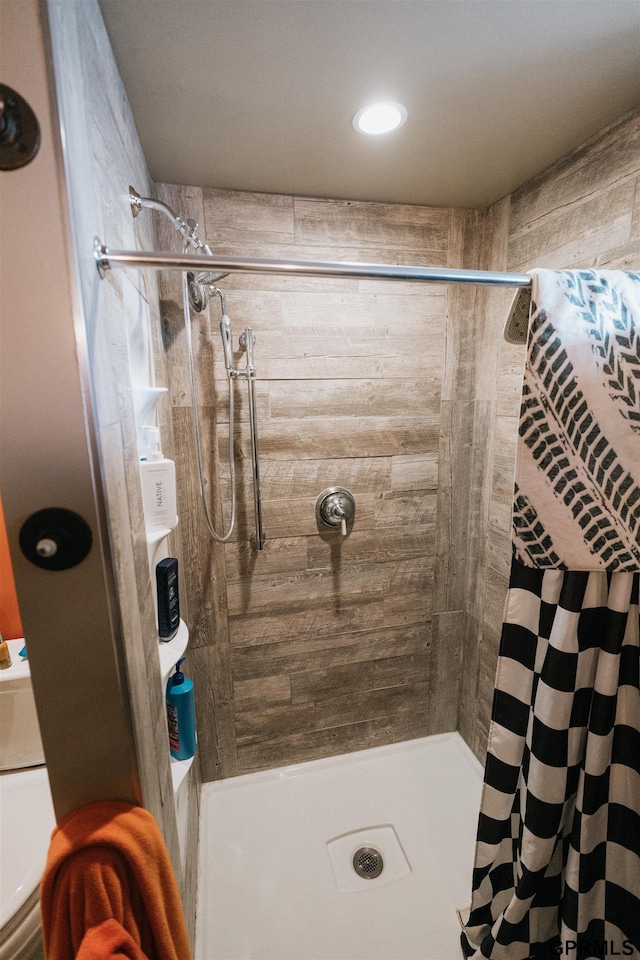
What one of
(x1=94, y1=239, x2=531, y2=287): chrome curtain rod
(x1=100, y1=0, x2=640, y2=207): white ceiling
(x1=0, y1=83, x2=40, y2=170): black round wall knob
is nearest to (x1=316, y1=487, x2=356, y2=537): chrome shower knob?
(x1=94, y1=239, x2=531, y2=287): chrome curtain rod

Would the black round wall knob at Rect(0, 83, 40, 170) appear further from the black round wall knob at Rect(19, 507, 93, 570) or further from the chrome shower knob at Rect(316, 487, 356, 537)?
the chrome shower knob at Rect(316, 487, 356, 537)

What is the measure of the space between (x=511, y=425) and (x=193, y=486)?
3.87ft

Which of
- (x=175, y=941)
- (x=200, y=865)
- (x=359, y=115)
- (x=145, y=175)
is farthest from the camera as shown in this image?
(x=200, y=865)

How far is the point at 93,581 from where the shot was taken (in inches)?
21.5

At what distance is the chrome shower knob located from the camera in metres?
1.57

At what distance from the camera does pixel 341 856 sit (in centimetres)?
143

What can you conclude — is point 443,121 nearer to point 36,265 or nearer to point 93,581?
point 36,265

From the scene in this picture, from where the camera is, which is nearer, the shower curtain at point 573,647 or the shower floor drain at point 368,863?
the shower curtain at point 573,647

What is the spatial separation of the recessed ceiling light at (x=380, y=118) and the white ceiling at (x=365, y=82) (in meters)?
0.02

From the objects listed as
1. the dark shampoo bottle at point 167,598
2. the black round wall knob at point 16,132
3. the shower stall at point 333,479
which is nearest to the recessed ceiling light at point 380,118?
the shower stall at point 333,479

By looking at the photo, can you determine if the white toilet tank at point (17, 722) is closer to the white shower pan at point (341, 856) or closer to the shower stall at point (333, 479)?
the shower stall at point (333, 479)

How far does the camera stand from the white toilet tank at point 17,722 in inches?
43.5

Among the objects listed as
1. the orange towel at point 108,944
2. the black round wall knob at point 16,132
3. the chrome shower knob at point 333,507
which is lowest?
the orange towel at point 108,944

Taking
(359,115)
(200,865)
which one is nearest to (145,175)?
(359,115)
